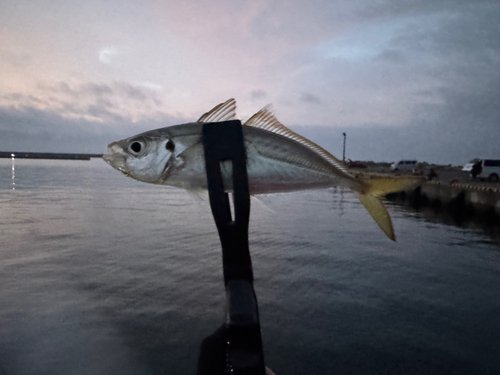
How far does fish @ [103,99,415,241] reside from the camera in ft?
5.71

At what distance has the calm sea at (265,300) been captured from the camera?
7.73 metres

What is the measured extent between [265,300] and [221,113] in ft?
32.2

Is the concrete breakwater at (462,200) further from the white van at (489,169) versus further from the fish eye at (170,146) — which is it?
the fish eye at (170,146)

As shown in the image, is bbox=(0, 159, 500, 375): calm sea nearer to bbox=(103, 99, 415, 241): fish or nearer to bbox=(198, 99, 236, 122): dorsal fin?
bbox=(103, 99, 415, 241): fish

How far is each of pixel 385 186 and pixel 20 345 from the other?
9.38 metres

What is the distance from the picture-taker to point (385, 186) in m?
2.08

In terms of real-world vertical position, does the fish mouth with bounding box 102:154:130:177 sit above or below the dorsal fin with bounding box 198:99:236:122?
below

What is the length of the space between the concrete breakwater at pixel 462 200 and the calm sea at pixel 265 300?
994 cm

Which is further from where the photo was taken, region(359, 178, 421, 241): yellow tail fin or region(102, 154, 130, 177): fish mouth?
region(359, 178, 421, 241): yellow tail fin

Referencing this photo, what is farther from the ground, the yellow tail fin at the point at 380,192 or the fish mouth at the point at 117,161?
the fish mouth at the point at 117,161

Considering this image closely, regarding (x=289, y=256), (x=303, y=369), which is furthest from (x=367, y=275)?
(x=303, y=369)

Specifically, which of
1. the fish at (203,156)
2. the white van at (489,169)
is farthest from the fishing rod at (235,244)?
the white van at (489,169)

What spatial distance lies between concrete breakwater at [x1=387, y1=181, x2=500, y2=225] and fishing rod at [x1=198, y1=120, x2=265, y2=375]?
83.7ft

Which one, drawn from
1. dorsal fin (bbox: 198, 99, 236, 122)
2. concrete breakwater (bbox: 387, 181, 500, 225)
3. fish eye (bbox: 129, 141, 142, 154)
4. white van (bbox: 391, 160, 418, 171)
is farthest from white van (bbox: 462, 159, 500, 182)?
fish eye (bbox: 129, 141, 142, 154)
